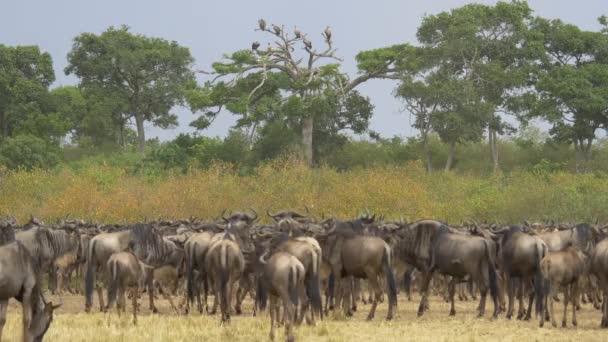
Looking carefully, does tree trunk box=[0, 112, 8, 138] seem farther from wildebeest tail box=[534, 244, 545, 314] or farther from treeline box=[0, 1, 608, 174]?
wildebeest tail box=[534, 244, 545, 314]

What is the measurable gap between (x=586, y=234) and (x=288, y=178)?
24127 millimetres

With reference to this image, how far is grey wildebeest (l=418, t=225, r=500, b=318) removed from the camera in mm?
20891

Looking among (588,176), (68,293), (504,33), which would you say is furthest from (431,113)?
(68,293)

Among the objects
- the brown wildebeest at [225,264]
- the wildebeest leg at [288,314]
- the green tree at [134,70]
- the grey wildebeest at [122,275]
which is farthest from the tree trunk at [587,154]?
the wildebeest leg at [288,314]

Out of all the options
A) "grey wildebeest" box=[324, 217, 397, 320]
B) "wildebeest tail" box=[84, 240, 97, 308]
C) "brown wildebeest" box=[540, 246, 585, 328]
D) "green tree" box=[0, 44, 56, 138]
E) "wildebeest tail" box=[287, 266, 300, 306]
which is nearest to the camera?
"wildebeest tail" box=[287, 266, 300, 306]

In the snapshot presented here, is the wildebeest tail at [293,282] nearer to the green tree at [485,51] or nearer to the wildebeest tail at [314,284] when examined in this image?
the wildebeest tail at [314,284]

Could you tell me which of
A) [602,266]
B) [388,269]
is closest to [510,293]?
[388,269]

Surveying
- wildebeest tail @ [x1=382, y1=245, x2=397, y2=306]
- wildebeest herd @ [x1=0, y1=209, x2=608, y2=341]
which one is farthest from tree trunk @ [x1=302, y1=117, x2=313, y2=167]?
wildebeest tail @ [x1=382, y1=245, x2=397, y2=306]

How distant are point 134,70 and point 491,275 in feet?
164

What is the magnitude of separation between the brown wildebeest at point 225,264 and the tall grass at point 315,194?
75.9 ft

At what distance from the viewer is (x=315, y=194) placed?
45906 millimetres

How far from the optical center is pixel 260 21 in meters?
57.5

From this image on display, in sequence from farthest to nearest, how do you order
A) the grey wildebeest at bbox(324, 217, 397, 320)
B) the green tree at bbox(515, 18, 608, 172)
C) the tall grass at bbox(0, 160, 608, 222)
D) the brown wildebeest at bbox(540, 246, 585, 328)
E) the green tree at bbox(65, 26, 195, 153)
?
the green tree at bbox(65, 26, 195, 153) → the green tree at bbox(515, 18, 608, 172) → the tall grass at bbox(0, 160, 608, 222) → the grey wildebeest at bbox(324, 217, 397, 320) → the brown wildebeest at bbox(540, 246, 585, 328)

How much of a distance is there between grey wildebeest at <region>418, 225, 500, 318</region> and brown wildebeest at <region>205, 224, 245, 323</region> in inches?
174
